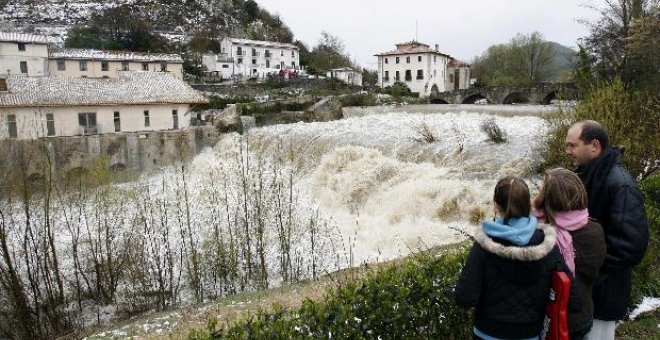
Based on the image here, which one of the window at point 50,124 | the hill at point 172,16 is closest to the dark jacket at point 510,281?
the window at point 50,124

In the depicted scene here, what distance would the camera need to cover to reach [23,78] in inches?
924

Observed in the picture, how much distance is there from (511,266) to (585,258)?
0.60m

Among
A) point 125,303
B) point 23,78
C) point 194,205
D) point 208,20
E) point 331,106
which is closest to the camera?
point 125,303

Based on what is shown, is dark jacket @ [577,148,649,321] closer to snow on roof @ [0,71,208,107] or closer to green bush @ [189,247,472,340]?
green bush @ [189,247,472,340]

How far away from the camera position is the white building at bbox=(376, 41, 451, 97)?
4872cm

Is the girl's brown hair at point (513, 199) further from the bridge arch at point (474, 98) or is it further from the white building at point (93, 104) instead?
the bridge arch at point (474, 98)

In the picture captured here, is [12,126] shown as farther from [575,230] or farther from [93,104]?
[575,230]

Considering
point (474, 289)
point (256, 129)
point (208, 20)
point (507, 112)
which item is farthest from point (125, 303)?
point (208, 20)

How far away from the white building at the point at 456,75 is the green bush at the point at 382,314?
2017 inches

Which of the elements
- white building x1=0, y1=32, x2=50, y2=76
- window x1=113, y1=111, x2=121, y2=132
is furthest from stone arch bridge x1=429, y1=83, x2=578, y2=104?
white building x1=0, y1=32, x2=50, y2=76

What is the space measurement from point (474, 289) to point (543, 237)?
1.70 feet

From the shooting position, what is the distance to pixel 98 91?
24594mm

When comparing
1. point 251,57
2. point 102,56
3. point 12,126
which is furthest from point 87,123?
point 251,57

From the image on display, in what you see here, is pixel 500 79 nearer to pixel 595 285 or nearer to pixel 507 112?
pixel 507 112
